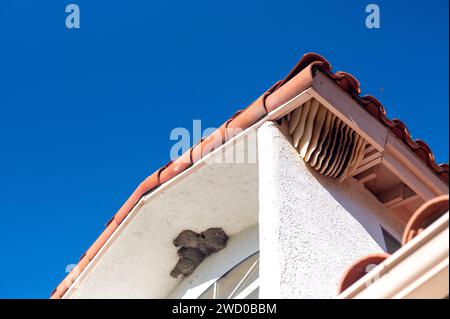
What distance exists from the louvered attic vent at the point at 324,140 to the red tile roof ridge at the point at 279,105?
175 millimetres

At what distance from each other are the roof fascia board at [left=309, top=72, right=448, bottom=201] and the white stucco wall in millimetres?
332

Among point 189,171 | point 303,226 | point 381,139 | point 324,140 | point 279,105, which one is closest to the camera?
point 303,226

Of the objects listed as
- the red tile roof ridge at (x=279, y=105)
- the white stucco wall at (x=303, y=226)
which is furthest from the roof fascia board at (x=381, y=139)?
the white stucco wall at (x=303, y=226)

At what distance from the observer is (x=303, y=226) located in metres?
3.84

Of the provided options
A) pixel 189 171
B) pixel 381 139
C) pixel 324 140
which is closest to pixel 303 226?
pixel 324 140

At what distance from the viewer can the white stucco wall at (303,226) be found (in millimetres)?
3521

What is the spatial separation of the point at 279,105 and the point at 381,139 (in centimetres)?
76

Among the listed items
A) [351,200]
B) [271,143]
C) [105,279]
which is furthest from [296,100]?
[105,279]

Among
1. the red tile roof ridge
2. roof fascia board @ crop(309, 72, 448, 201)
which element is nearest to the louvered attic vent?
roof fascia board @ crop(309, 72, 448, 201)

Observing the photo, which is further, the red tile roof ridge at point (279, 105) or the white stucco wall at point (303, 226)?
the red tile roof ridge at point (279, 105)

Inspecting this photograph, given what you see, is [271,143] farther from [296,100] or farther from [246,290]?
[246,290]

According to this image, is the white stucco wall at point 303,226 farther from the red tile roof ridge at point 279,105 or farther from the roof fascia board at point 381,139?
the roof fascia board at point 381,139

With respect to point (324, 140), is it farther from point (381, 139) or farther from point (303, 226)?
point (303, 226)
